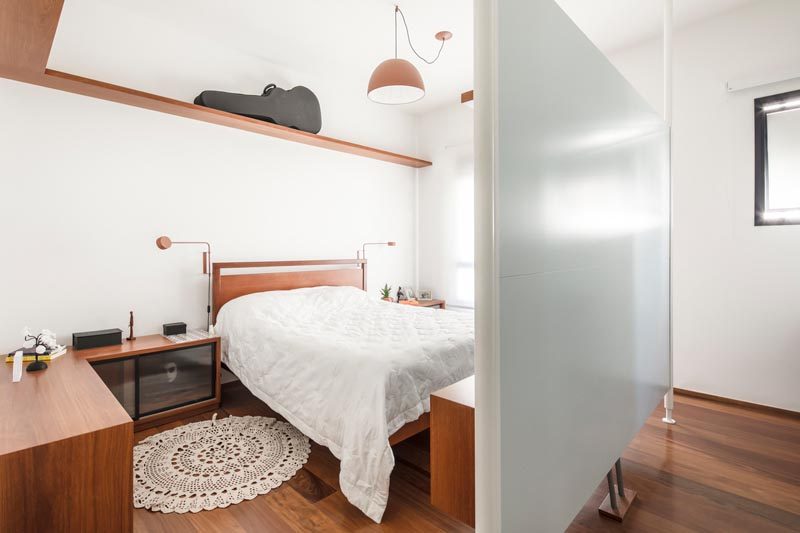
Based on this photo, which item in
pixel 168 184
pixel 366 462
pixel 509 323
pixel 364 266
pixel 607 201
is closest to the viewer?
pixel 509 323

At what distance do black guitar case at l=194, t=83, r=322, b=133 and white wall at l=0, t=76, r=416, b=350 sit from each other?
0.88 ft

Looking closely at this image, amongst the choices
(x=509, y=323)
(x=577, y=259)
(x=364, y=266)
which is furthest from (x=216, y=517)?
(x=364, y=266)

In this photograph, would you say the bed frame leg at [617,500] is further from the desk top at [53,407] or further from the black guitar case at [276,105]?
the black guitar case at [276,105]

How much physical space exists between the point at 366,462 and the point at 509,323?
1125mm

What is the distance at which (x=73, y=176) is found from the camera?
8.55 ft

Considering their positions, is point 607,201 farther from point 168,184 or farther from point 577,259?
point 168,184

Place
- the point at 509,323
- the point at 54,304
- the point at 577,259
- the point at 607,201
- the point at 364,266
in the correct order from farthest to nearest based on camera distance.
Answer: the point at 364,266, the point at 54,304, the point at 607,201, the point at 577,259, the point at 509,323

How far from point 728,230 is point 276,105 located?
3650mm

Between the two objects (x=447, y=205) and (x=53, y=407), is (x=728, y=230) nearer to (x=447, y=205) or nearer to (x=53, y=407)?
(x=447, y=205)

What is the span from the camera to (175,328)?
2.87 m

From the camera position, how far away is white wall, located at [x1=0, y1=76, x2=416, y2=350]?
2.45 m

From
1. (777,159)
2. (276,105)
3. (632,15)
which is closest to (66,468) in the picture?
(276,105)

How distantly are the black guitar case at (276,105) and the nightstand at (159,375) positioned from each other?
1785 mm

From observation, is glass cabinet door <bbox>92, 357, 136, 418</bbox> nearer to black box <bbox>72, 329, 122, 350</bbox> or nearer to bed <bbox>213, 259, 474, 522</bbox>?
black box <bbox>72, 329, 122, 350</bbox>
